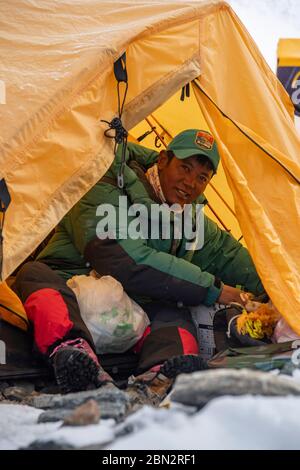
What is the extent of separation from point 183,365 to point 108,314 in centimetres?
50

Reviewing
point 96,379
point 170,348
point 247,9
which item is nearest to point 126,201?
point 170,348

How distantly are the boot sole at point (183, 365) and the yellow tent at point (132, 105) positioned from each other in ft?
1.29

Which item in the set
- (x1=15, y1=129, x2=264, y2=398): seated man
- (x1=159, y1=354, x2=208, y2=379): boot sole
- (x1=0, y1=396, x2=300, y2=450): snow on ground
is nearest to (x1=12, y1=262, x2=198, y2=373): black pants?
(x1=15, y1=129, x2=264, y2=398): seated man

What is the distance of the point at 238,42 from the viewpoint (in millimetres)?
3100

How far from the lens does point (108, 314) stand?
9.67 feet

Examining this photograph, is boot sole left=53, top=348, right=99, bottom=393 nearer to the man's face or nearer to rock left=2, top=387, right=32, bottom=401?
rock left=2, top=387, right=32, bottom=401

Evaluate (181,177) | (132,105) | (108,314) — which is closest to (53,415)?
(108,314)

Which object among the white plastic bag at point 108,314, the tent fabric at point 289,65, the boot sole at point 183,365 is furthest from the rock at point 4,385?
the tent fabric at point 289,65

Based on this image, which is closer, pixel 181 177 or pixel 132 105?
pixel 132 105

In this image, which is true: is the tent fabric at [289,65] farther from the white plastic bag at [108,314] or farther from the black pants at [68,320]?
the white plastic bag at [108,314]

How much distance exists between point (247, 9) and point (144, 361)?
6286mm

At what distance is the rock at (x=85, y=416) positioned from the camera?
180cm

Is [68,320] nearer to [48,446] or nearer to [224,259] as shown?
[48,446]

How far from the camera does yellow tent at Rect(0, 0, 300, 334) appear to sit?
2.58 m
